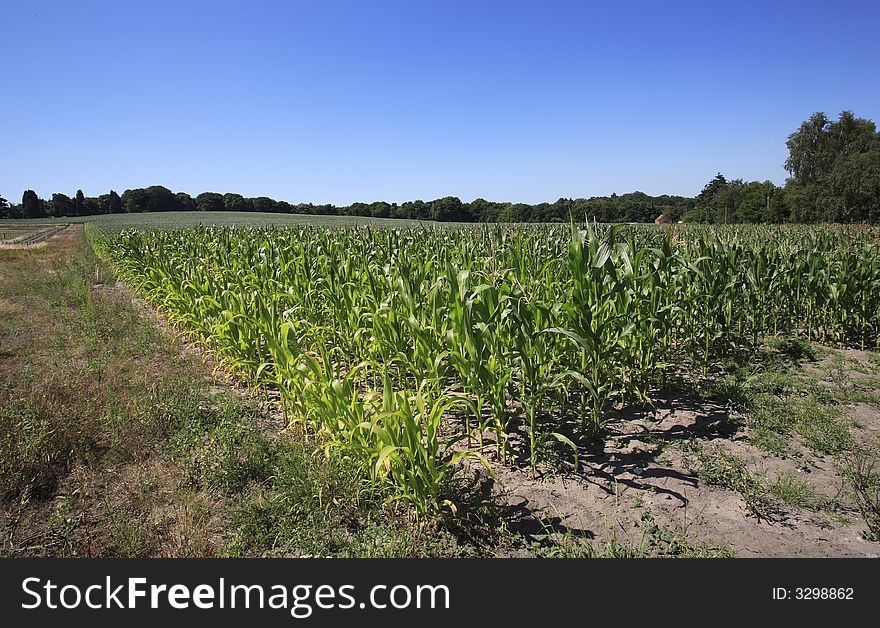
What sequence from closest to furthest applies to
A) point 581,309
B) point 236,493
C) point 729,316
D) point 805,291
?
1. point 236,493
2. point 581,309
3. point 729,316
4. point 805,291

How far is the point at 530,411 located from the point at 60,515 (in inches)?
112

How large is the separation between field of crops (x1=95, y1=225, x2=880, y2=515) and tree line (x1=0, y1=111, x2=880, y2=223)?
18661 mm

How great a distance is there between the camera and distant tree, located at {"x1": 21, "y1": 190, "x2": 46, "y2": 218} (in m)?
85.3

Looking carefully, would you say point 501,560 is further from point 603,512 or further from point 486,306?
point 486,306

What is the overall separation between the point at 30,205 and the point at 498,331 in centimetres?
11189

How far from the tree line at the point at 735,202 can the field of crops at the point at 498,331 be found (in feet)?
61.2

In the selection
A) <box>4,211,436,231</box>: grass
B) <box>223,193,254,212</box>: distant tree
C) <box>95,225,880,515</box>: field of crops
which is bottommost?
<box>95,225,880,515</box>: field of crops

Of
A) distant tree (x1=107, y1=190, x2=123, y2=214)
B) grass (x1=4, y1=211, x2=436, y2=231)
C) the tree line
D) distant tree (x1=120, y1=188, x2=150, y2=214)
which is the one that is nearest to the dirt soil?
grass (x1=4, y1=211, x2=436, y2=231)

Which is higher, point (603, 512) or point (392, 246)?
point (392, 246)

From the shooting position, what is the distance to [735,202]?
69562mm

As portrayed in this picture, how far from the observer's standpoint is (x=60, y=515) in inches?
108

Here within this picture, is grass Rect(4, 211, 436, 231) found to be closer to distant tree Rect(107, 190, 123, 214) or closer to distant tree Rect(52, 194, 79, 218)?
distant tree Rect(107, 190, 123, 214)

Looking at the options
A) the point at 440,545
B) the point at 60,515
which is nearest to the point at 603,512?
the point at 440,545

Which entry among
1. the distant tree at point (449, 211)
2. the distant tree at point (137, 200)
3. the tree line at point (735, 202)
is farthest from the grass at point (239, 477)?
the distant tree at point (137, 200)
